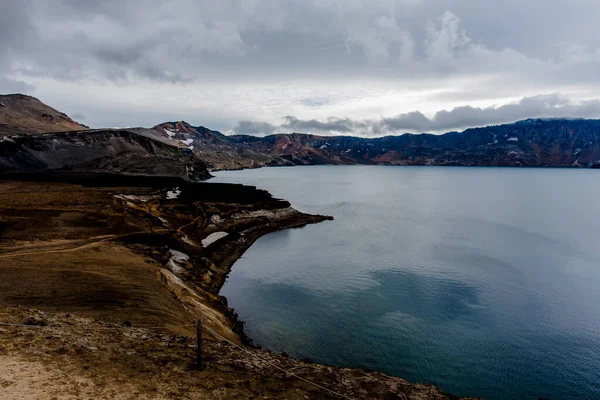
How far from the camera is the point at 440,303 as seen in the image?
1545 inches

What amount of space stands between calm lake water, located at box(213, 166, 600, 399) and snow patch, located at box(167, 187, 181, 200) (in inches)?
→ 1121

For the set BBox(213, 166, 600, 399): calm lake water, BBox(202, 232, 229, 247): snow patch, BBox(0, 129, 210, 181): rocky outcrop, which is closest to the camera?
BBox(213, 166, 600, 399): calm lake water

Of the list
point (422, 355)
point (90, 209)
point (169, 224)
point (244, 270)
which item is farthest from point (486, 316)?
point (90, 209)

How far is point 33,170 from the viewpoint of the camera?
13362 cm

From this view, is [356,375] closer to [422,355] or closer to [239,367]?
[239,367]

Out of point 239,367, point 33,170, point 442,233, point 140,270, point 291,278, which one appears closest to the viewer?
point 239,367

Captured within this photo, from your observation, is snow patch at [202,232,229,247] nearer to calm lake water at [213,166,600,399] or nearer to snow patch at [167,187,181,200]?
calm lake water at [213,166,600,399]

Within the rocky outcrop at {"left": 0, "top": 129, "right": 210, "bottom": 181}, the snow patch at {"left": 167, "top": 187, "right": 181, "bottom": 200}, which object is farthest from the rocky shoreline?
the rocky outcrop at {"left": 0, "top": 129, "right": 210, "bottom": 181}

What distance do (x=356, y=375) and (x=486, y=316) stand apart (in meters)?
22.2

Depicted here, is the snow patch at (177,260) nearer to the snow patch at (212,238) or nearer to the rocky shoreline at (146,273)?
the rocky shoreline at (146,273)

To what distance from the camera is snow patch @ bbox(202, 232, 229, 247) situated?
199 ft

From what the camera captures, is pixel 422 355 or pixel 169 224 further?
pixel 169 224

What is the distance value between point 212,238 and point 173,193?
34.6 m

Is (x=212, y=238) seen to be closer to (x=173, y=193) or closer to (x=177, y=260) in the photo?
(x=177, y=260)
